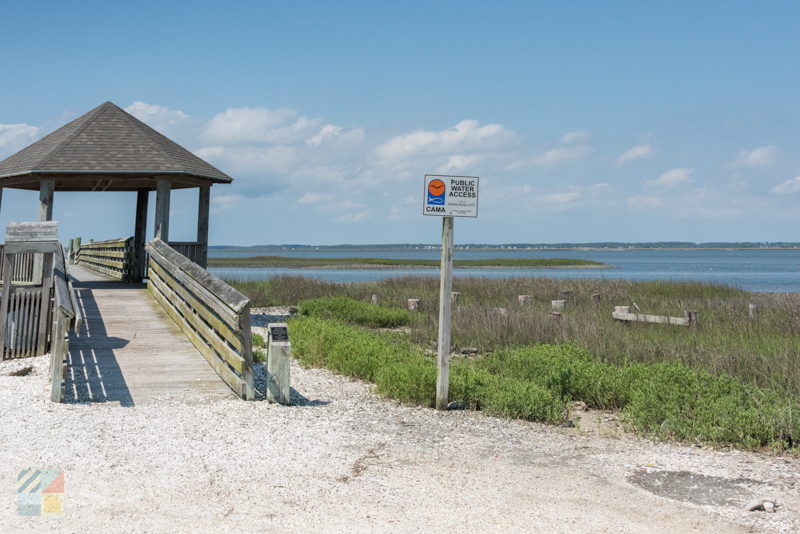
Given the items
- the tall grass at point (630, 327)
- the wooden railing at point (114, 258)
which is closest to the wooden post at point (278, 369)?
the tall grass at point (630, 327)

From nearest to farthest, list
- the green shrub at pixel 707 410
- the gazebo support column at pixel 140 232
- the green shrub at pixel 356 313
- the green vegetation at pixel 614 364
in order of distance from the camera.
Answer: the green shrub at pixel 707 410
the green vegetation at pixel 614 364
the gazebo support column at pixel 140 232
the green shrub at pixel 356 313

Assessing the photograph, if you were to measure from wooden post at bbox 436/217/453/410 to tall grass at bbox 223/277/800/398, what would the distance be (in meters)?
3.72

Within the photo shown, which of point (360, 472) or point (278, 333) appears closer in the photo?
point (360, 472)

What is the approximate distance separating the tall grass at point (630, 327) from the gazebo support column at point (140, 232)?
20.1ft

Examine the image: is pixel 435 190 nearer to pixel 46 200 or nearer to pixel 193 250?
pixel 193 250

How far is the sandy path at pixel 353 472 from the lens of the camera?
482 centimetres

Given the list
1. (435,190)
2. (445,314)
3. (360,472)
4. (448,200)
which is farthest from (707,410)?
(360,472)

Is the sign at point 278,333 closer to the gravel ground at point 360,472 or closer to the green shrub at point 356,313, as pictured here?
the gravel ground at point 360,472

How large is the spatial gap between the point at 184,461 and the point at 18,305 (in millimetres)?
6120

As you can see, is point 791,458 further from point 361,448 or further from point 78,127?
point 78,127

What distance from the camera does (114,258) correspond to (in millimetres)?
19328

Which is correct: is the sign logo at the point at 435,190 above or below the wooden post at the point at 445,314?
above

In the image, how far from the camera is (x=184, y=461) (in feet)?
19.8

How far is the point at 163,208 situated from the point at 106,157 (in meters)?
1.55
